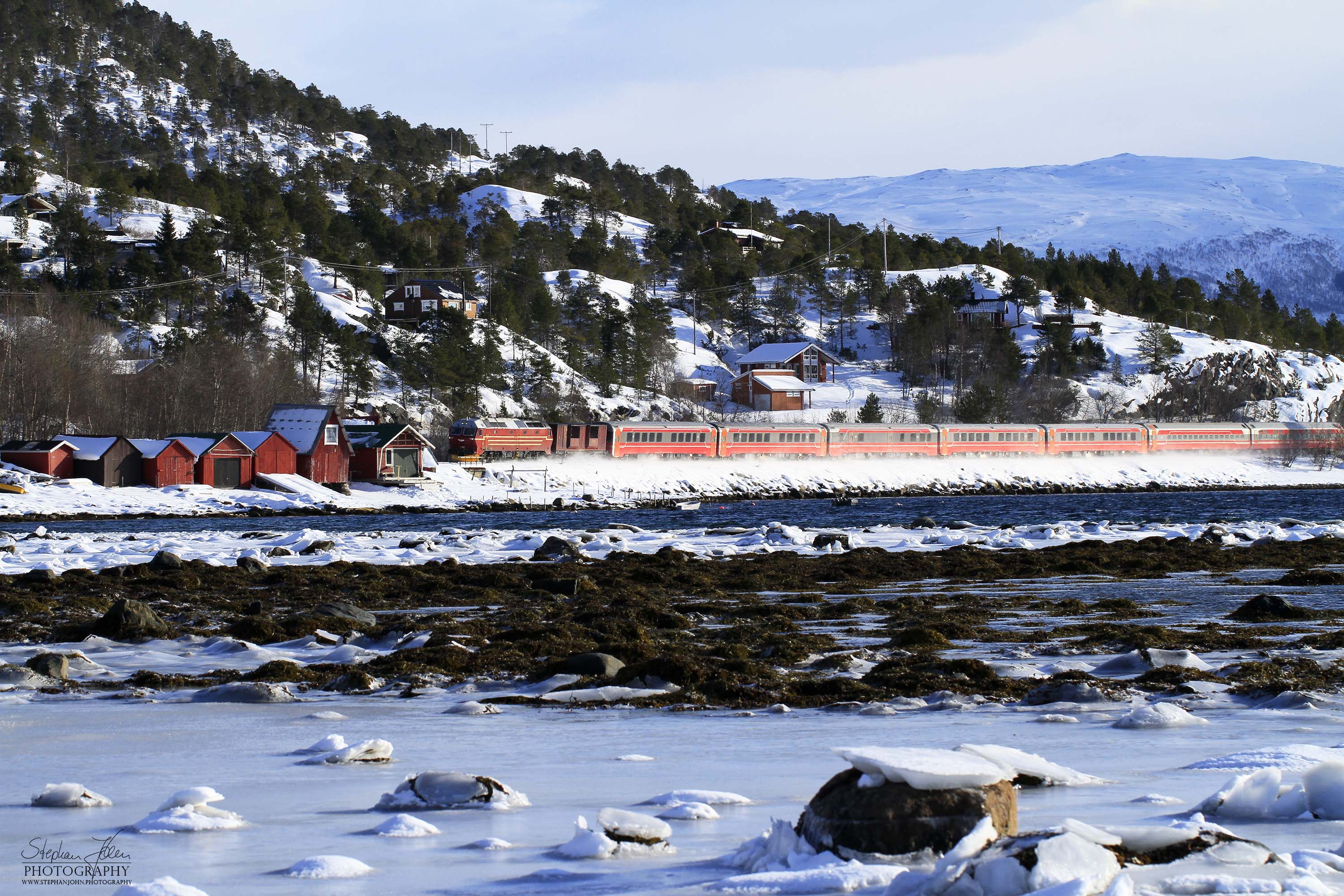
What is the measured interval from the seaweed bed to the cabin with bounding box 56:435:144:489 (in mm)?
36906

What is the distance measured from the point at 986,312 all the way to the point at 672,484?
70545 mm

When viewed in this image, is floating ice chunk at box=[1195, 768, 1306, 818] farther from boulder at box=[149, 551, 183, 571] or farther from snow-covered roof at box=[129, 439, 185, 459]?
snow-covered roof at box=[129, 439, 185, 459]

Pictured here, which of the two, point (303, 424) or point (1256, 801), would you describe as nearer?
point (1256, 801)

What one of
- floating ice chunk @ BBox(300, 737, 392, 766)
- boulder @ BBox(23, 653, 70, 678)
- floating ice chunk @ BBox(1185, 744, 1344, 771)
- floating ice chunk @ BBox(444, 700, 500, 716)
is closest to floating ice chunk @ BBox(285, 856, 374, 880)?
floating ice chunk @ BBox(300, 737, 392, 766)

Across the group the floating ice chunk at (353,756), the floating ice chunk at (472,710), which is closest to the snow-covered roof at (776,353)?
the floating ice chunk at (472,710)

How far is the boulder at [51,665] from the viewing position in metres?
12.0

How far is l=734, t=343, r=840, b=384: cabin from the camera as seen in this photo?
118 meters

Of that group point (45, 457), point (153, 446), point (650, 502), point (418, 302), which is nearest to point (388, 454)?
point (153, 446)

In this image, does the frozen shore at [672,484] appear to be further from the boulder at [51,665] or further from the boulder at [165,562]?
the boulder at [51,665]

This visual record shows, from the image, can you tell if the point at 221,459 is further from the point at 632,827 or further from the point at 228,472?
the point at 632,827

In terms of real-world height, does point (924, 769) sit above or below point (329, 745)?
above

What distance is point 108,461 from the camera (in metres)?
59.2

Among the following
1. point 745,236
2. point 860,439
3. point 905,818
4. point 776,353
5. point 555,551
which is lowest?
point 555,551

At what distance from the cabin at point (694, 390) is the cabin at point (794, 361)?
7.93 feet
